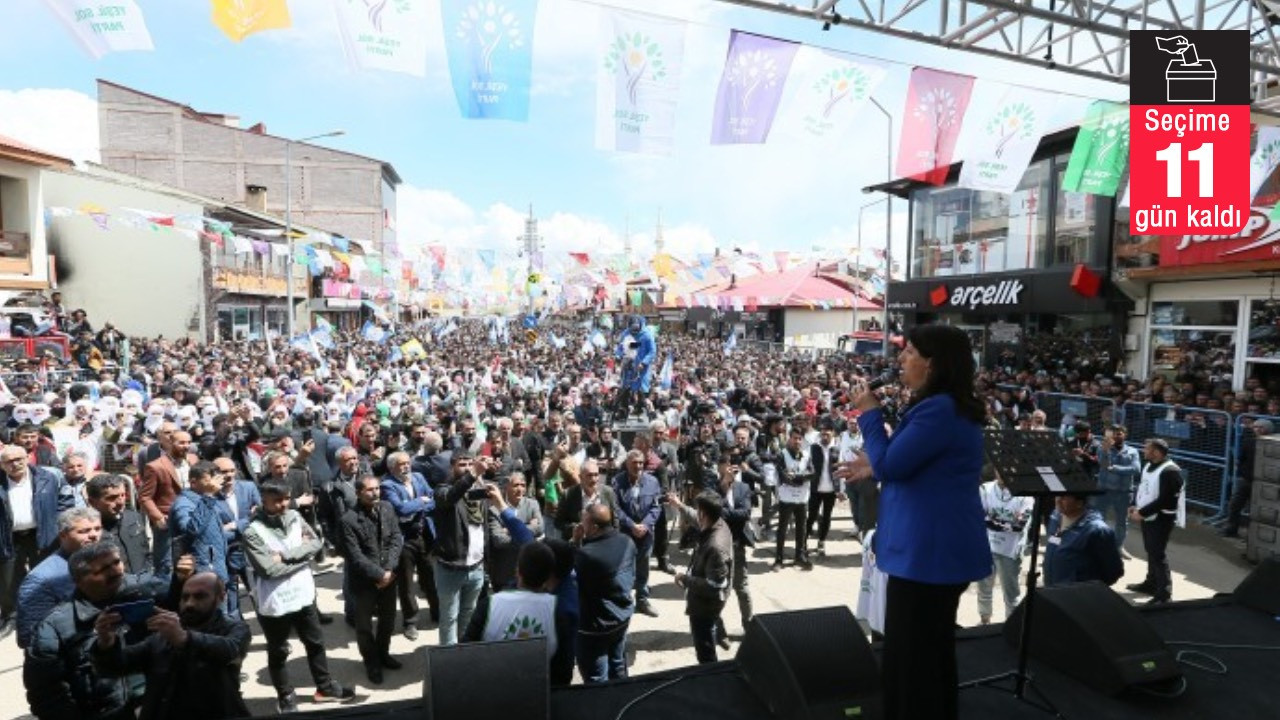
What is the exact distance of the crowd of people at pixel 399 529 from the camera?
3107 mm

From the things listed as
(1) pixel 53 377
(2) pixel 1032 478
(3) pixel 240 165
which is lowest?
(1) pixel 53 377

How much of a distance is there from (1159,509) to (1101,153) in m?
7.36

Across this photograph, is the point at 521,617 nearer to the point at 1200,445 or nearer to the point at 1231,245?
the point at 1200,445

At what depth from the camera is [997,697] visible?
3.14 metres

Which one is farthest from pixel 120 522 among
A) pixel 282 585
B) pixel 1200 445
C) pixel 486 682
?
pixel 1200 445

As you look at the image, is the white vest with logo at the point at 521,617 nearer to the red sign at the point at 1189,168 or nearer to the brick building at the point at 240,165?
the red sign at the point at 1189,168

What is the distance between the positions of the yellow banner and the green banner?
11701mm

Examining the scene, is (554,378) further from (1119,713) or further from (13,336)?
(1119,713)

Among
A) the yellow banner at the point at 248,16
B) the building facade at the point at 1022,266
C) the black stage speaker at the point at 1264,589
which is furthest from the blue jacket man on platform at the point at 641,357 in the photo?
the black stage speaker at the point at 1264,589

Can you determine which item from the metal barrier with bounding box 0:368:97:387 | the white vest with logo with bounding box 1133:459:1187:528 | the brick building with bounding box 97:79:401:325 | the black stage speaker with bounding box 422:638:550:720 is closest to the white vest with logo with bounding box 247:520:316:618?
the black stage speaker with bounding box 422:638:550:720

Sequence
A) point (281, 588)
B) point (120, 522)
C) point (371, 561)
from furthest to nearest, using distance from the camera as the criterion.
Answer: point (371, 561)
point (120, 522)
point (281, 588)

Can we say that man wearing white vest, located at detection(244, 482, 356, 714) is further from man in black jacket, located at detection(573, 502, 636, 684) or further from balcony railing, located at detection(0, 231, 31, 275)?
balcony railing, located at detection(0, 231, 31, 275)

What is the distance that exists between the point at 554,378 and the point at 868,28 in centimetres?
1285

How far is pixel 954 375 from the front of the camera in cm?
243
